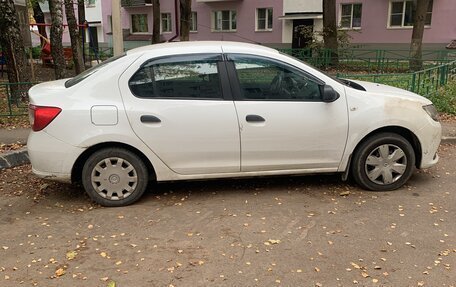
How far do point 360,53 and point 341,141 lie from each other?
21.4 m

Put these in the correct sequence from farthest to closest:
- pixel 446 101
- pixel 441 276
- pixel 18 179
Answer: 1. pixel 446 101
2. pixel 18 179
3. pixel 441 276

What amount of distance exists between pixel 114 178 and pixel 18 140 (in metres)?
3.15

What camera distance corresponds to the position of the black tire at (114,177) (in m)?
4.61

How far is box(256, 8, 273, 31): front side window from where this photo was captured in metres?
29.1

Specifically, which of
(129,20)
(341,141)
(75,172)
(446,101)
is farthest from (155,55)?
(129,20)

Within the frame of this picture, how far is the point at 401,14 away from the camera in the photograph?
24.5 meters

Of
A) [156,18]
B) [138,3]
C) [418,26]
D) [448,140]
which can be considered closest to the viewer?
[448,140]

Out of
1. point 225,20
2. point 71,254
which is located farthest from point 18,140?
point 225,20

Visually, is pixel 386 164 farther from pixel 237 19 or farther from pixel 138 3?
pixel 138 3

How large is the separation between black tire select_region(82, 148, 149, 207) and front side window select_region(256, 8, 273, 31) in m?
25.9

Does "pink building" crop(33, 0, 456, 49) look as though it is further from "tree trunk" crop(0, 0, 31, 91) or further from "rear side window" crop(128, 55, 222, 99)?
"rear side window" crop(128, 55, 222, 99)

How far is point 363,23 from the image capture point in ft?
84.1

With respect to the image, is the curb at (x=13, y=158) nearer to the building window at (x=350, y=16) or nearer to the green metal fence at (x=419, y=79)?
the green metal fence at (x=419, y=79)

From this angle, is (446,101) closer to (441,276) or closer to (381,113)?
(381,113)
